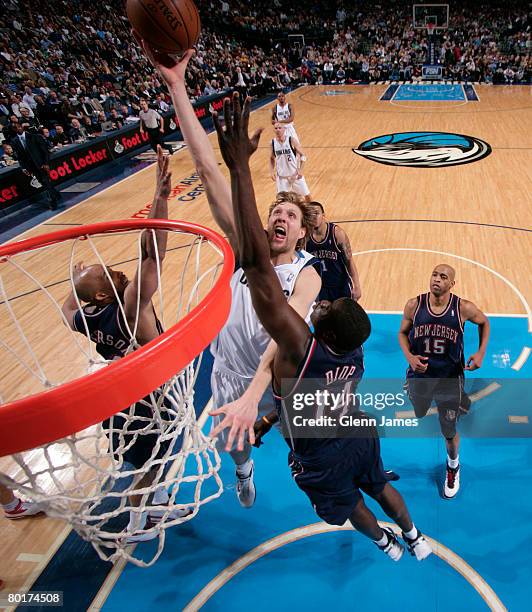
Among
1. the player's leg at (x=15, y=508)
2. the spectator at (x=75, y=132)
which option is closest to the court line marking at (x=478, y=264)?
the player's leg at (x=15, y=508)

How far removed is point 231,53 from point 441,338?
2437 cm

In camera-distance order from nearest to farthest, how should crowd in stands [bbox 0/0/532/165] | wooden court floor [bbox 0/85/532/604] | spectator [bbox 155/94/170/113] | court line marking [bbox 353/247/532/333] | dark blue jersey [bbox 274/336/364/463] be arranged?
dark blue jersey [bbox 274/336/364/463], court line marking [bbox 353/247/532/333], wooden court floor [bbox 0/85/532/604], crowd in stands [bbox 0/0/532/165], spectator [bbox 155/94/170/113]

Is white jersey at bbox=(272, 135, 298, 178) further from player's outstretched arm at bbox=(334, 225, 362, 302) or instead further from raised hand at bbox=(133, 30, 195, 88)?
raised hand at bbox=(133, 30, 195, 88)

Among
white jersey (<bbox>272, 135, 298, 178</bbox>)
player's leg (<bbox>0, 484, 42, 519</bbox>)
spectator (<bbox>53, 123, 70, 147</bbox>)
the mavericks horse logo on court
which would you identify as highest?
spectator (<bbox>53, 123, 70, 147</bbox>)

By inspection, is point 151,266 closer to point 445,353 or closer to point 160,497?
point 160,497

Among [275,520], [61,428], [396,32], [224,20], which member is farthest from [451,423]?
[224,20]

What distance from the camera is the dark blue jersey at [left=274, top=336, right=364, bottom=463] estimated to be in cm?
200

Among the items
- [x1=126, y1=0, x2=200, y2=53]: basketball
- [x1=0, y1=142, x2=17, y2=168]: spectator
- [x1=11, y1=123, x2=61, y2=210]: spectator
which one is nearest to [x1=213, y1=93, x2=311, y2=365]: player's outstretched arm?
[x1=126, y1=0, x2=200, y2=53]: basketball

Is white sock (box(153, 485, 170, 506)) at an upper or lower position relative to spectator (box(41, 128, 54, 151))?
lower

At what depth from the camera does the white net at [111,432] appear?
1.81 metres

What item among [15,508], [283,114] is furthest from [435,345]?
[283,114]

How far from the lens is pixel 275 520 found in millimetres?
2973

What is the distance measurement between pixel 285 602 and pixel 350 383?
1283mm

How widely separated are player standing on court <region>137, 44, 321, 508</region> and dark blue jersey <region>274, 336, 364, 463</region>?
→ 0.20 m
